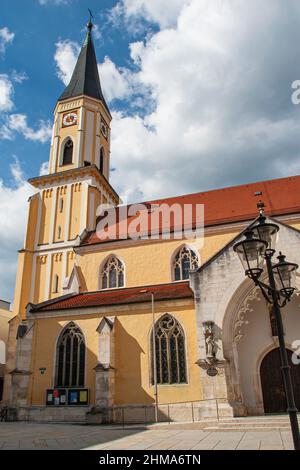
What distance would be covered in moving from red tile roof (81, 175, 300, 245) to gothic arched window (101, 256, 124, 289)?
167 centimetres

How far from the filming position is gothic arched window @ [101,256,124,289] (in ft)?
82.1

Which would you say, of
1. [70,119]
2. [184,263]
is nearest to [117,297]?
[184,263]

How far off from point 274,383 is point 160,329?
569 cm

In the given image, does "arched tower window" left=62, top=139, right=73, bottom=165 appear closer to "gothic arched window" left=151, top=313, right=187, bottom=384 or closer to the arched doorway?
"gothic arched window" left=151, top=313, right=187, bottom=384

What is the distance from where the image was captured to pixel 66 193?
3091 cm

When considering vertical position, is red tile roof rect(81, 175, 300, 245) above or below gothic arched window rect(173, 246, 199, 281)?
above

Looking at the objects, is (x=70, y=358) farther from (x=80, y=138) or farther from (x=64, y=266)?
(x=80, y=138)

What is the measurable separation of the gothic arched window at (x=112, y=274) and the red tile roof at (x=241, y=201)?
5.49ft

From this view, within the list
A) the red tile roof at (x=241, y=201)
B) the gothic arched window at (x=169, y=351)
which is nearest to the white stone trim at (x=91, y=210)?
the red tile roof at (x=241, y=201)

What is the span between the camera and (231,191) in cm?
2744

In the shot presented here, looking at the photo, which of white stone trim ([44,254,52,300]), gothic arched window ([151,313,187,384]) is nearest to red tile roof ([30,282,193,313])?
gothic arched window ([151,313,187,384])

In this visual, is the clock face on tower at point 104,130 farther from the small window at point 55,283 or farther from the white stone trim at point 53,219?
the small window at point 55,283

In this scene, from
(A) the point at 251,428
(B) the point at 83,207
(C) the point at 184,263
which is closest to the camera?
(A) the point at 251,428
